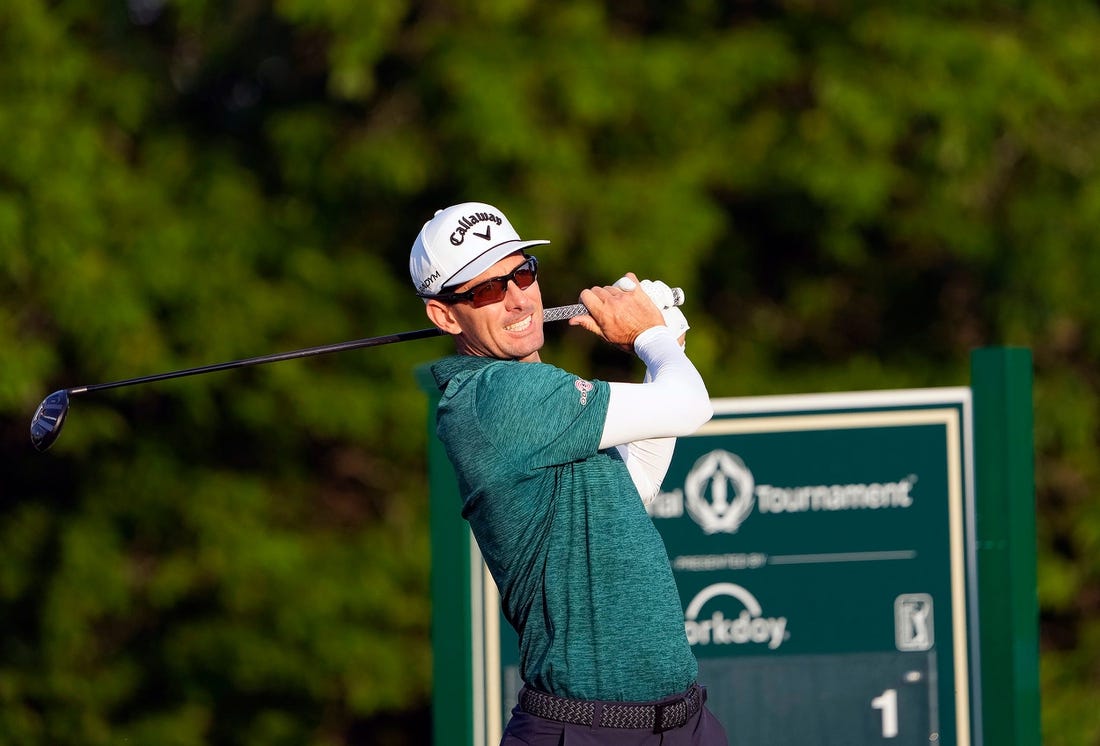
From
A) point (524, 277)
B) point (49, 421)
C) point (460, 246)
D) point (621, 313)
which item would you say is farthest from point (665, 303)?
point (49, 421)

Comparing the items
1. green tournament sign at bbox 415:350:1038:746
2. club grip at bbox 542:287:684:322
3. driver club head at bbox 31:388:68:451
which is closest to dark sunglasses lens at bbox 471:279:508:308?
club grip at bbox 542:287:684:322

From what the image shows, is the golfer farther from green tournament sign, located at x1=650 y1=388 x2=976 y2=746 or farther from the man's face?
green tournament sign, located at x1=650 y1=388 x2=976 y2=746

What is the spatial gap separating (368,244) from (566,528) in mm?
5845

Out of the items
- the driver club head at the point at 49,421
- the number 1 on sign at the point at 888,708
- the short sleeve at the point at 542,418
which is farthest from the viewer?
the number 1 on sign at the point at 888,708

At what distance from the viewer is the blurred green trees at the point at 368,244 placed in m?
8.05

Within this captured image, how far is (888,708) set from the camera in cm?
486

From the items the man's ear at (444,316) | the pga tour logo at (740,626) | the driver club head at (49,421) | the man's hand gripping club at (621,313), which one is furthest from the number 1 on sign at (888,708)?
the driver club head at (49,421)

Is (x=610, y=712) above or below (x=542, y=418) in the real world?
below

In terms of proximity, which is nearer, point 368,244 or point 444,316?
point 444,316

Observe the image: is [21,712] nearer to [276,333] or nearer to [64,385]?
[64,385]

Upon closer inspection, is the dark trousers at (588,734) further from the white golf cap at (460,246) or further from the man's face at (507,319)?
the white golf cap at (460,246)

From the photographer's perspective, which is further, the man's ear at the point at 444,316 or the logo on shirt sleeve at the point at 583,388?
the man's ear at the point at 444,316

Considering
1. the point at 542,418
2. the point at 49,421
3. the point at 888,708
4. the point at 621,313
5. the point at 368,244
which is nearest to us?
the point at 542,418

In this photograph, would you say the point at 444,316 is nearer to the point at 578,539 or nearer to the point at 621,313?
the point at 621,313
